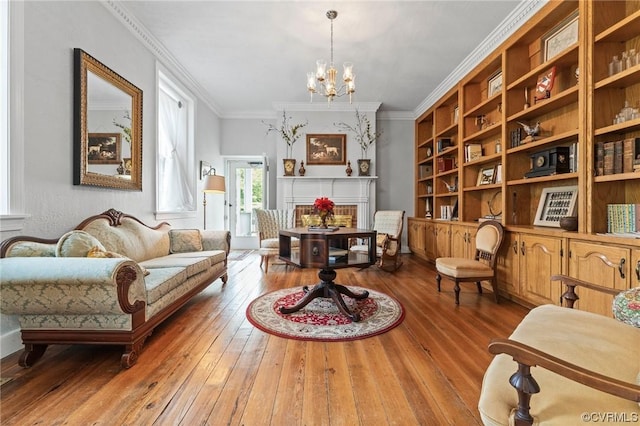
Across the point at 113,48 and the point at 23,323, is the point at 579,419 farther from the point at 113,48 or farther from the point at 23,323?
the point at 113,48

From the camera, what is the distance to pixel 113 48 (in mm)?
2893

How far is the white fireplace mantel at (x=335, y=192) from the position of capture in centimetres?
568

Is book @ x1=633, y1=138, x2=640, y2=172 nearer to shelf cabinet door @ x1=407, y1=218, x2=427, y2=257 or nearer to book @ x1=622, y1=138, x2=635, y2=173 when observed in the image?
book @ x1=622, y1=138, x2=635, y2=173

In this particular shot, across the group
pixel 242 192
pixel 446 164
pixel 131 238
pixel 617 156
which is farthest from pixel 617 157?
pixel 242 192

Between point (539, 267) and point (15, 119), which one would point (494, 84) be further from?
point (15, 119)

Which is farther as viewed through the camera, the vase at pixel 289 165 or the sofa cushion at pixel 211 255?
the vase at pixel 289 165

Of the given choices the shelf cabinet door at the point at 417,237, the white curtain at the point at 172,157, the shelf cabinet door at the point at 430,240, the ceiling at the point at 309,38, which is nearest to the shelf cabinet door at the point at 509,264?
the shelf cabinet door at the point at 430,240

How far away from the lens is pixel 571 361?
101 cm

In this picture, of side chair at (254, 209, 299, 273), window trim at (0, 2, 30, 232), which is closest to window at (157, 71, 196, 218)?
side chair at (254, 209, 299, 273)

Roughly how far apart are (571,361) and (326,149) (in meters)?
5.13

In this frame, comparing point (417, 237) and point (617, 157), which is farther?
point (417, 237)

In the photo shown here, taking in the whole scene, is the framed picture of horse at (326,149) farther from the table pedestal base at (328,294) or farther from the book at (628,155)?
the book at (628,155)

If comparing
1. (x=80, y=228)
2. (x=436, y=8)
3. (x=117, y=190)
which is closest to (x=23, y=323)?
(x=80, y=228)

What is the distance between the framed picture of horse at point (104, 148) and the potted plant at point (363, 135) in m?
3.88
